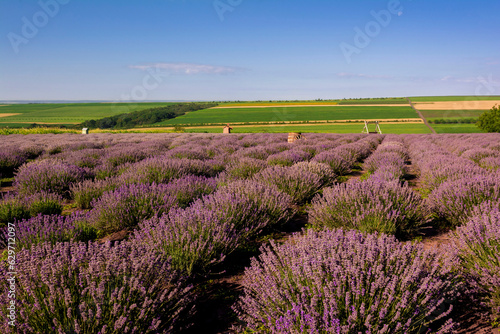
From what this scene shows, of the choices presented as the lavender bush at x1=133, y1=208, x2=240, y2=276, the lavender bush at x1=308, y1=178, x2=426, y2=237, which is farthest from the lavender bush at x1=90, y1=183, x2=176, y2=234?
the lavender bush at x1=308, y1=178, x2=426, y2=237

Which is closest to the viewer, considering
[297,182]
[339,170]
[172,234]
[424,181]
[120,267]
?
[120,267]

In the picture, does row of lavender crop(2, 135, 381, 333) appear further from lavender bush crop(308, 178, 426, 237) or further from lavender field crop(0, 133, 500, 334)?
lavender bush crop(308, 178, 426, 237)

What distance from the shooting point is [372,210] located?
335 centimetres

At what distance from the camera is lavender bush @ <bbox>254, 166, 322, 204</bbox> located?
5.16 metres

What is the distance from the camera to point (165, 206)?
388cm

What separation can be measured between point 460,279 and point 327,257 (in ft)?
3.99

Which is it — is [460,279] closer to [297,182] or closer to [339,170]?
[297,182]

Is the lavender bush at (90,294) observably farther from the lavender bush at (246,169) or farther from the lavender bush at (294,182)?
the lavender bush at (246,169)

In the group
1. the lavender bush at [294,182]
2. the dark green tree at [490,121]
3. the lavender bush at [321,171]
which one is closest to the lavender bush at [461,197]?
the lavender bush at [294,182]

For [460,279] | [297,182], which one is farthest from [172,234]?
[297,182]

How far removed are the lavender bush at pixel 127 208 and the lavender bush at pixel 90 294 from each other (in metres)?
1.76

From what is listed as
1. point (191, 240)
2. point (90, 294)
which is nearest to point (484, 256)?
point (191, 240)

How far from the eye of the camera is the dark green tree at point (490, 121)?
40.2 metres

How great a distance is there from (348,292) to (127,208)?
3.16 metres
